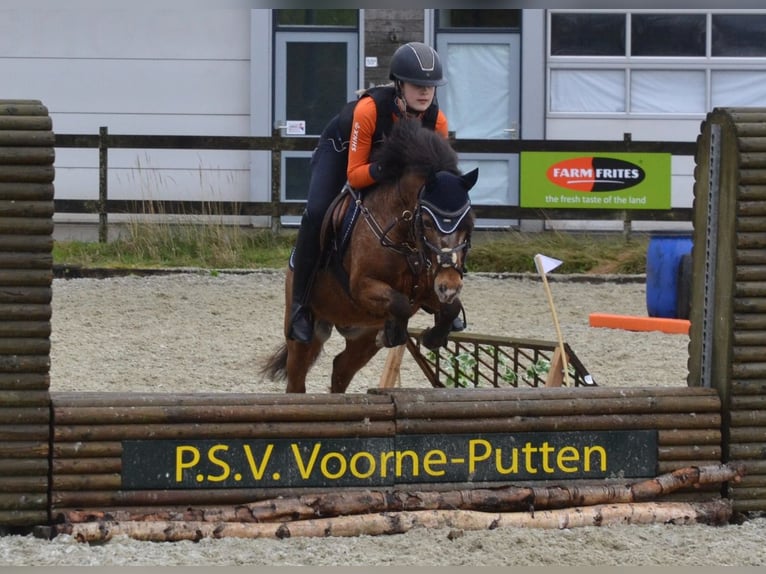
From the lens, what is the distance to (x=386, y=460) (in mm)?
4309

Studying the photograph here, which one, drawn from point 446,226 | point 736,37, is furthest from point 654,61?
point 446,226

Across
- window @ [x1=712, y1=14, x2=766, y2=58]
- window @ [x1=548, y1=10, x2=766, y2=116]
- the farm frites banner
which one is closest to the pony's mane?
the farm frites banner

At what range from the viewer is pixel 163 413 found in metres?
4.13

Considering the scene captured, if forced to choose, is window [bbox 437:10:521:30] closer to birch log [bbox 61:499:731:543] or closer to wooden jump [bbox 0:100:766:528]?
wooden jump [bbox 0:100:766:528]

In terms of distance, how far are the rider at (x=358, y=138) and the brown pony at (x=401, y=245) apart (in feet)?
0.23

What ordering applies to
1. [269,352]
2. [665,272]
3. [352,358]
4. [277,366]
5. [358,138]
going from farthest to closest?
[665,272], [269,352], [277,366], [352,358], [358,138]

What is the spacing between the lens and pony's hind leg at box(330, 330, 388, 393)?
605 centimetres

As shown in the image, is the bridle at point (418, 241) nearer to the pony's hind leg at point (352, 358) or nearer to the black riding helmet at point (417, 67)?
the black riding helmet at point (417, 67)

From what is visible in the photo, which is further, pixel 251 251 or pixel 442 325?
pixel 251 251

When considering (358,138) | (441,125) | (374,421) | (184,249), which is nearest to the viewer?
(374,421)

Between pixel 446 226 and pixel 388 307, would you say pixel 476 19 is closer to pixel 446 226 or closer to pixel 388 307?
pixel 388 307

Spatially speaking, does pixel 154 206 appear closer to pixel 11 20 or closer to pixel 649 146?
pixel 11 20

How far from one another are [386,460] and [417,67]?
1.81 metres

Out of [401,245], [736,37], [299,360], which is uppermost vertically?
[736,37]
